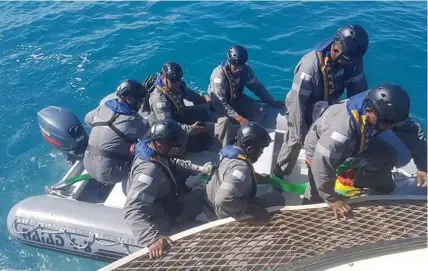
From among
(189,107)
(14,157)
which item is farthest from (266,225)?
(14,157)

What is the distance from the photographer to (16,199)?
621cm

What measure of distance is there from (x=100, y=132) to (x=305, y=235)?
253 cm

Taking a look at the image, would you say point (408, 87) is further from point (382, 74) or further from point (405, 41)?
point (405, 41)

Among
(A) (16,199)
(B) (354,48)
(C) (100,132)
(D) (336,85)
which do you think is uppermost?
(B) (354,48)

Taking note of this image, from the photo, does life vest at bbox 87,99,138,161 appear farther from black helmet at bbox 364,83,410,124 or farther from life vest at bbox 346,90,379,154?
black helmet at bbox 364,83,410,124

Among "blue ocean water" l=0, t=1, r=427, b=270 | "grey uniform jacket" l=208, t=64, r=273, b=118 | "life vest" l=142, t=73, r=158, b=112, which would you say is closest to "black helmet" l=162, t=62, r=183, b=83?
"life vest" l=142, t=73, r=158, b=112

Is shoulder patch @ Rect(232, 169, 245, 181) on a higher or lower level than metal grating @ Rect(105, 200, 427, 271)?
higher

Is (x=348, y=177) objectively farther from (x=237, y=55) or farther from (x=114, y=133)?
(x=114, y=133)

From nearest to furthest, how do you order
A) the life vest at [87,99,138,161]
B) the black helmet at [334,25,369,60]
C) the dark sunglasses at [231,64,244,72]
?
1. the black helmet at [334,25,369,60]
2. the life vest at [87,99,138,161]
3. the dark sunglasses at [231,64,244,72]

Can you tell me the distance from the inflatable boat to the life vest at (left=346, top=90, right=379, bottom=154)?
731mm

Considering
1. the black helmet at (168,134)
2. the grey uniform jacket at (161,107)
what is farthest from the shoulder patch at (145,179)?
the grey uniform jacket at (161,107)

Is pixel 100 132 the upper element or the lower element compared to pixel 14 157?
upper

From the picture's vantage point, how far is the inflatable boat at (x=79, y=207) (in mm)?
4473

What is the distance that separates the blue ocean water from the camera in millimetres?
7539
